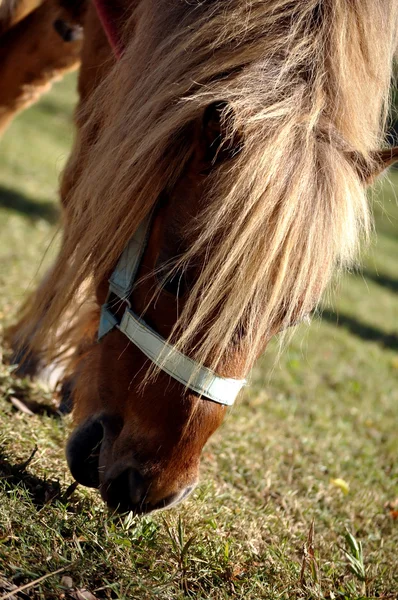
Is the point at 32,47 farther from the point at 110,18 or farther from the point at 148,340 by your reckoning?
the point at 148,340

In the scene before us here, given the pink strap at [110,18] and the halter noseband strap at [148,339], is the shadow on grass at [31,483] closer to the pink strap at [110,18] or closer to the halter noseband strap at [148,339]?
the halter noseband strap at [148,339]

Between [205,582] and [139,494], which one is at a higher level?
[139,494]

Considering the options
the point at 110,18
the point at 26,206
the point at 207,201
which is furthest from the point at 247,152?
the point at 26,206

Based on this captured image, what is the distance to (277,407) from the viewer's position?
363 centimetres

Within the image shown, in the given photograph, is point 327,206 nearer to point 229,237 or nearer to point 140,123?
point 229,237

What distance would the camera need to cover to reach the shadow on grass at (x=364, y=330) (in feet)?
19.6

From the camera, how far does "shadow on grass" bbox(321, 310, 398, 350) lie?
597 centimetres

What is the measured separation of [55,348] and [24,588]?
3.28 feet

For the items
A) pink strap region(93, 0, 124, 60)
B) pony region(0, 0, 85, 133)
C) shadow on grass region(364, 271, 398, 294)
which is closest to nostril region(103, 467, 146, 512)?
pink strap region(93, 0, 124, 60)

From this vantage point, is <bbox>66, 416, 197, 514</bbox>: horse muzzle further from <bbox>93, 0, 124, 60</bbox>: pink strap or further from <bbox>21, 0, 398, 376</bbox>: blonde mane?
<bbox>93, 0, 124, 60</bbox>: pink strap

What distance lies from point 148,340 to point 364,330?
4.77 m

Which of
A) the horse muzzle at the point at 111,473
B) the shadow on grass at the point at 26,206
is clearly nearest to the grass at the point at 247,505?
the horse muzzle at the point at 111,473

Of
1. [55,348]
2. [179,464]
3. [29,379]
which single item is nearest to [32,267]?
[29,379]

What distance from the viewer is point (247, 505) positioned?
2340 millimetres
